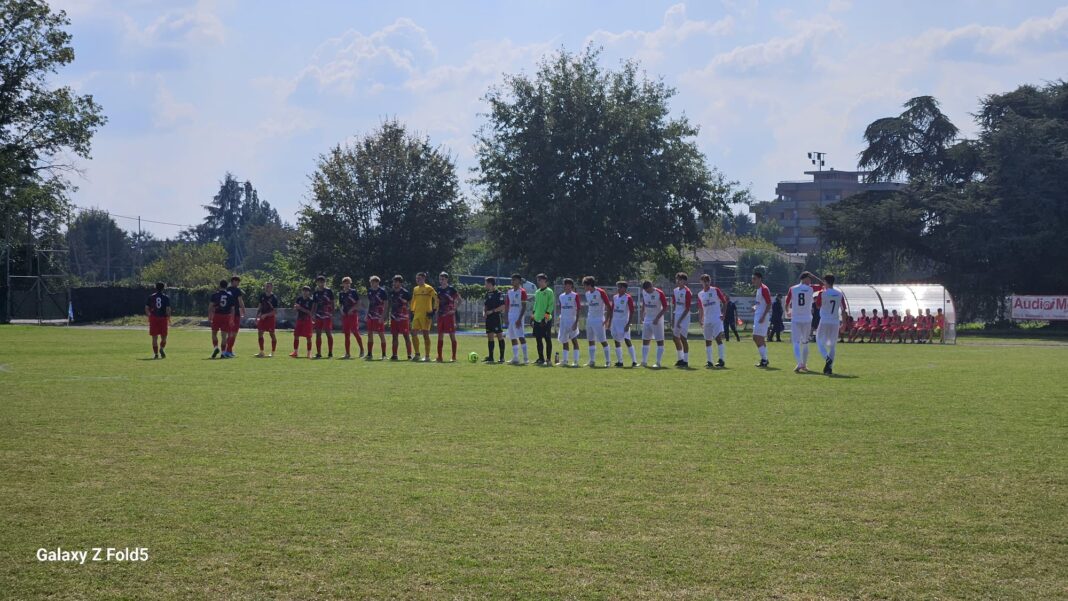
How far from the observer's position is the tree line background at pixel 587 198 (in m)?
57.9

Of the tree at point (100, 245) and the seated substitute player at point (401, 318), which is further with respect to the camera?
the tree at point (100, 245)

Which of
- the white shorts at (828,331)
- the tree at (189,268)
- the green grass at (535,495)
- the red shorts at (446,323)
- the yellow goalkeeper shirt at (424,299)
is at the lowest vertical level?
the green grass at (535,495)

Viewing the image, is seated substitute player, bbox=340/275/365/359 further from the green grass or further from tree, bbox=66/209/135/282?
tree, bbox=66/209/135/282

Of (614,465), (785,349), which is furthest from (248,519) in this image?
(785,349)

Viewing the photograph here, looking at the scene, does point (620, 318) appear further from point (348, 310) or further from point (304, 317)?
point (304, 317)

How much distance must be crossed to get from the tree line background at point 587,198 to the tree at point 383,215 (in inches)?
3.5

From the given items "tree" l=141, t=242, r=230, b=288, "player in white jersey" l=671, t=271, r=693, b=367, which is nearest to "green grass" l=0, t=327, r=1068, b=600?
"player in white jersey" l=671, t=271, r=693, b=367

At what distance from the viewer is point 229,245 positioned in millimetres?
156250

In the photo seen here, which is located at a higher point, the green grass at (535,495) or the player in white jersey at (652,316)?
the player in white jersey at (652,316)

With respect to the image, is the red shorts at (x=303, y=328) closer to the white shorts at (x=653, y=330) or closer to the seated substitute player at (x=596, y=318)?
the seated substitute player at (x=596, y=318)

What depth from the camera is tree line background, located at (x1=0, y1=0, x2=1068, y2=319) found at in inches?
2281

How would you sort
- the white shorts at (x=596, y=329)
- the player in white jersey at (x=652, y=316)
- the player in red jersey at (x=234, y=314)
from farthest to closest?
the player in red jersey at (x=234, y=314)
the white shorts at (x=596, y=329)
the player in white jersey at (x=652, y=316)

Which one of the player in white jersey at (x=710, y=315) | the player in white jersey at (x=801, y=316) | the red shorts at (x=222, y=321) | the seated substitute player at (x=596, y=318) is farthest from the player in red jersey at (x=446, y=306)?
the player in white jersey at (x=801, y=316)

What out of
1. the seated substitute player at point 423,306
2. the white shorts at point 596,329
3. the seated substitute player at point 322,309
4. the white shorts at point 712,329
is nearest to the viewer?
the white shorts at point 712,329
